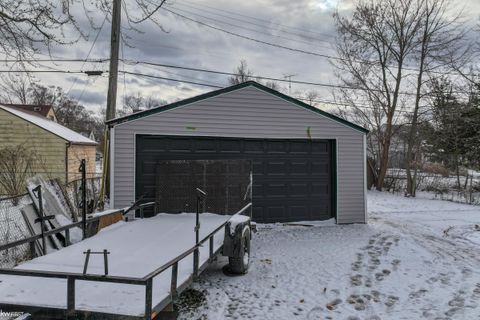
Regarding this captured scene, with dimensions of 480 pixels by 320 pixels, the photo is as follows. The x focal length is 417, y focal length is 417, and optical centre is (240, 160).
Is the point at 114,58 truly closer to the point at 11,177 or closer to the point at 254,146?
the point at 11,177

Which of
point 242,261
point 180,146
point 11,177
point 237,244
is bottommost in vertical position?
point 242,261

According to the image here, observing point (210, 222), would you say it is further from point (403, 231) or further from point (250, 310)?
point (403, 231)

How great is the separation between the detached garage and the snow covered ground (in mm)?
786

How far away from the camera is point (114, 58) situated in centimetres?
1288

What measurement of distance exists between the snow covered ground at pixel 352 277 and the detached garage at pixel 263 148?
786mm

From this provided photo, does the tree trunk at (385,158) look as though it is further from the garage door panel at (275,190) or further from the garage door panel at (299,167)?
the garage door panel at (275,190)

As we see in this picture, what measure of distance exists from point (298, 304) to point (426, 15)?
21165 mm

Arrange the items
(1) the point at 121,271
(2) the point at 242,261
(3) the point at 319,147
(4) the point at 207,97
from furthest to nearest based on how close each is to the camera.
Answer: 1. (3) the point at 319,147
2. (4) the point at 207,97
3. (2) the point at 242,261
4. (1) the point at 121,271

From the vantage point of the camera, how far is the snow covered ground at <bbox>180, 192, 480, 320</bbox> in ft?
17.0

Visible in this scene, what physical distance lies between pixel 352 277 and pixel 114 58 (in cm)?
980

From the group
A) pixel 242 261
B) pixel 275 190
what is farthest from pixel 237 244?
pixel 275 190

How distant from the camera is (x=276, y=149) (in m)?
11.3

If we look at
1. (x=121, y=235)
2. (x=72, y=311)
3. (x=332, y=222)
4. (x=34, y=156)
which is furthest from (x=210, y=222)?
(x=34, y=156)

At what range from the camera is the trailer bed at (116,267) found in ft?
11.5
